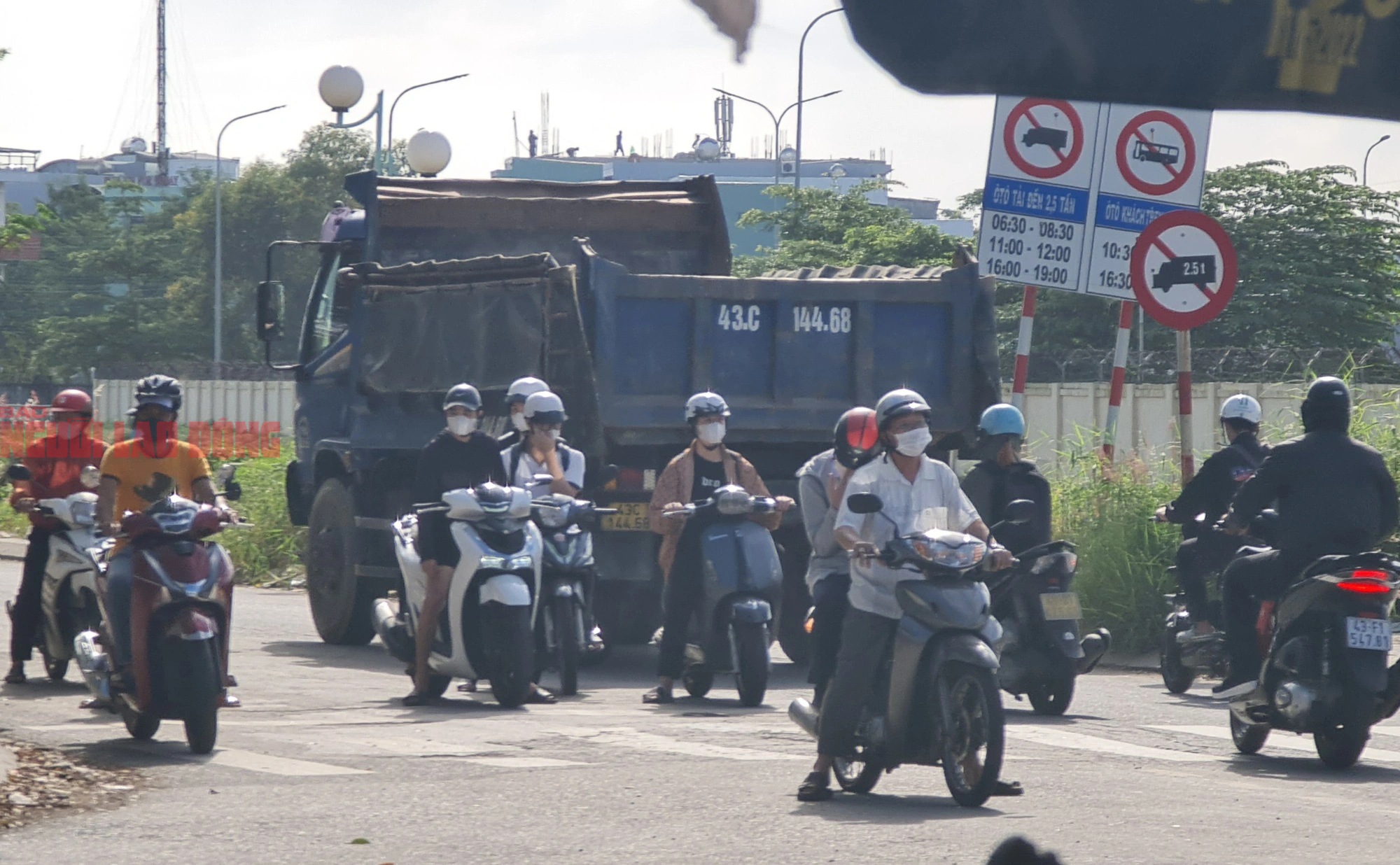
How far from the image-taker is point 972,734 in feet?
24.7

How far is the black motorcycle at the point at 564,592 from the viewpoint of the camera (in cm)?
1113

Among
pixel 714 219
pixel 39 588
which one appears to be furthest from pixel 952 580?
pixel 714 219

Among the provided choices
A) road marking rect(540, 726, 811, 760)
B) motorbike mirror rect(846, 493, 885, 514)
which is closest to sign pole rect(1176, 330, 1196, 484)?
road marking rect(540, 726, 811, 760)

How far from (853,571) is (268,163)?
6603 centimetres

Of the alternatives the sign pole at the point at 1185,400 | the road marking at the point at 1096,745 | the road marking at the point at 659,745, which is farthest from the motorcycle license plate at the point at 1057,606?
the sign pole at the point at 1185,400

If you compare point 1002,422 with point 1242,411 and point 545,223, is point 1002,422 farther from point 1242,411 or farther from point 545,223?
point 545,223

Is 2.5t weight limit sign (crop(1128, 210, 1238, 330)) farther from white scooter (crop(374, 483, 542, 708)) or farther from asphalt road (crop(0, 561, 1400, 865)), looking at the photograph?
white scooter (crop(374, 483, 542, 708))

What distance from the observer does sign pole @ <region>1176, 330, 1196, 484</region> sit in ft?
42.9

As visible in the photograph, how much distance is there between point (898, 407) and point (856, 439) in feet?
5.12

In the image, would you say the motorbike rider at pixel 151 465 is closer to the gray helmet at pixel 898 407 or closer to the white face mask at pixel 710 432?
the white face mask at pixel 710 432

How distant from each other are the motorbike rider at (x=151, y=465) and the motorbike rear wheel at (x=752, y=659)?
9.08ft

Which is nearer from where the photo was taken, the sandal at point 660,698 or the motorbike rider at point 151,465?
the motorbike rider at point 151,465

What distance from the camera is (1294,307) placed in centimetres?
2645

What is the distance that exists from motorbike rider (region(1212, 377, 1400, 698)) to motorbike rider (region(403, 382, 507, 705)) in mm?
4025
